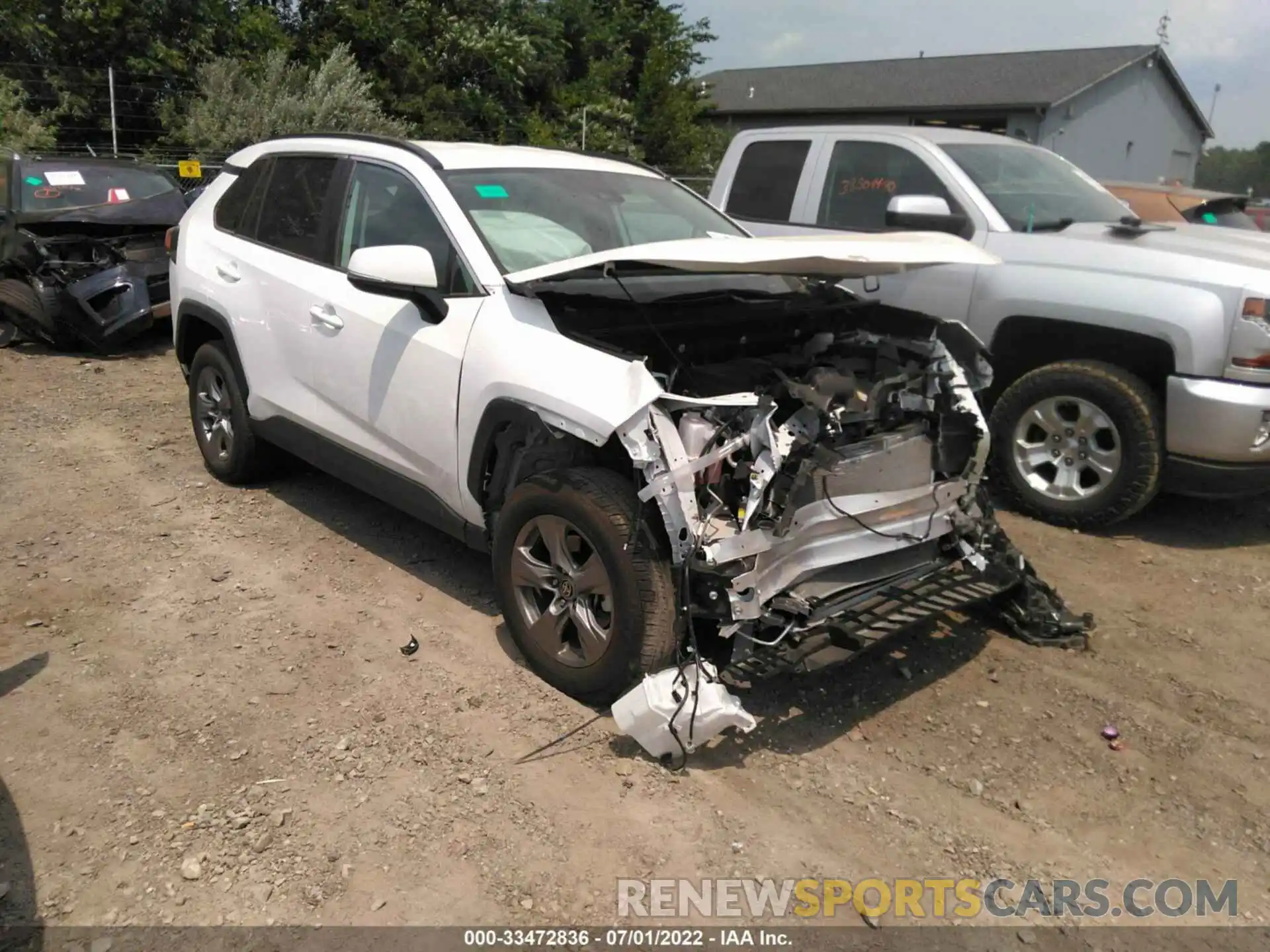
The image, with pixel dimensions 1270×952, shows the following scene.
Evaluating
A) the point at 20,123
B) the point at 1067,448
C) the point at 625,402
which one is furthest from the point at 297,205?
the point at 20,123

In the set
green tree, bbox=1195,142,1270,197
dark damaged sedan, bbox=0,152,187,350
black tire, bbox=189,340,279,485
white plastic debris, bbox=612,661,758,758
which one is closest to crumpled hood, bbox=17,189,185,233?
dark damaged sedan, bbox=0,152,187,350

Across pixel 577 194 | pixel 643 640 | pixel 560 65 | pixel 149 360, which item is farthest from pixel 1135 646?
pixel 560 65

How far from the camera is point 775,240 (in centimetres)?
376

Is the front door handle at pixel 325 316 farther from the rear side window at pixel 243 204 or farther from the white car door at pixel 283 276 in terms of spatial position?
the rear side window at pixel 243 204

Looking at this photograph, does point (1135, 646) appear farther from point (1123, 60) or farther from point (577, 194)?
point (1123, 60)

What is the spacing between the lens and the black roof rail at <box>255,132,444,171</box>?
4.42 metres

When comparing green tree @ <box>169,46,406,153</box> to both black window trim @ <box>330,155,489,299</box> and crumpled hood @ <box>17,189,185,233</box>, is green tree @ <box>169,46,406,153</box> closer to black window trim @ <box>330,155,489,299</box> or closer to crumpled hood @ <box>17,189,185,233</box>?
crumpled hood @ <box>17,189,185,233</box>

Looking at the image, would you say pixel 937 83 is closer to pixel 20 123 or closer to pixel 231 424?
pixel 20 123

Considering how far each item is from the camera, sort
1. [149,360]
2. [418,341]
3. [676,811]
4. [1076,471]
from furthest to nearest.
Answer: [149,360] → [1076,471] → [418,341] → [676,811]

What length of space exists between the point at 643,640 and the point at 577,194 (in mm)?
2195

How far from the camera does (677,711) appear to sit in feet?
10.8

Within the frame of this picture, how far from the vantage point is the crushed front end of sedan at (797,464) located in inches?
133

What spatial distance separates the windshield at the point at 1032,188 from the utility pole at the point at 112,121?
14336 mm

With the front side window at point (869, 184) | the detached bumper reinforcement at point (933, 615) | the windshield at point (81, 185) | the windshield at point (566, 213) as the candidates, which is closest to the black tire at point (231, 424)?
the windshield at point (566, 213)
